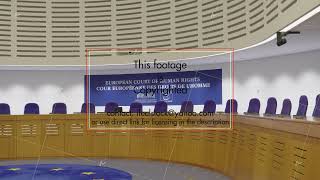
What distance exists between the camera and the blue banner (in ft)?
39.1

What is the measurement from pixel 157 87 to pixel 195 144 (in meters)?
4.71

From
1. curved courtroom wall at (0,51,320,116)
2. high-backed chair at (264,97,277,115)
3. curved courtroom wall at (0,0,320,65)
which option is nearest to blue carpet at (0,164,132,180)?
high-backed chair at (264,97,277,115)

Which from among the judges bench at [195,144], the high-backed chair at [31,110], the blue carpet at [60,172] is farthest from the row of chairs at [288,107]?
the high-backed chair at [31,110]

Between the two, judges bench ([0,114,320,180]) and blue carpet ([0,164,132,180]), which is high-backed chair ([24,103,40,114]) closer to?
judges bench ([0,114,320,180])

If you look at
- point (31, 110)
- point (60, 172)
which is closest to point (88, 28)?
point (31, 110)

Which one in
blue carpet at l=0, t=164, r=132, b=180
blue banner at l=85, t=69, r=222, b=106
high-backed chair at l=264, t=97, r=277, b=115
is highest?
blue banner at l=85, t=69, r=222, b=106

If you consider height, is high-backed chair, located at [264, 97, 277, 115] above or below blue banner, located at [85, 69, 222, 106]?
below

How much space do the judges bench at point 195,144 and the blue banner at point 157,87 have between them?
319cm

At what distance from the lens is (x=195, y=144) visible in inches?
Result: 320

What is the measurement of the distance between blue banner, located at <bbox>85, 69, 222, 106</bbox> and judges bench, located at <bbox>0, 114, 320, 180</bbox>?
319 centimetres

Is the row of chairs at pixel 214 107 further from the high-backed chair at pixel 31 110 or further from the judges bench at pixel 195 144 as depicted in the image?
the judges bench at pixel 195 144

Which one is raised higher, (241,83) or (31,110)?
(241,83)

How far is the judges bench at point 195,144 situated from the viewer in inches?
143

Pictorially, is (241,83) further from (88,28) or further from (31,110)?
(31,110)
